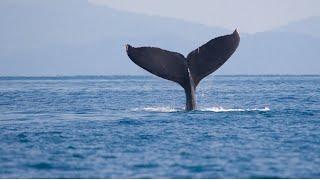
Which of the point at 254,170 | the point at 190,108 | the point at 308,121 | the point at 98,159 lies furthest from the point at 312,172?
the point at 190,108

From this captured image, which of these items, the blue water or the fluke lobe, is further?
the fluke lobe

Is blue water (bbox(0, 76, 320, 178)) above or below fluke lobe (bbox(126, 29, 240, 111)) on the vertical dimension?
below

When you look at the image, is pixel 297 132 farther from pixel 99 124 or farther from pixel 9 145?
pixel 9 145

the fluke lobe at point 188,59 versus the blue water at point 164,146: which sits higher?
the fluke lobe at point 188,59

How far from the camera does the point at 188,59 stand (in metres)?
17.1

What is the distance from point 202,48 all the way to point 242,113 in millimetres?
4786

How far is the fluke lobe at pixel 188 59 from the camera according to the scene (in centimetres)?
1616

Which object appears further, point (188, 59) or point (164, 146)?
point (188, 59)

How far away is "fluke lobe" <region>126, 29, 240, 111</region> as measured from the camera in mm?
16156

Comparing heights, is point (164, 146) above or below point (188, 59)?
below

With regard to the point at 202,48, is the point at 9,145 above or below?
below

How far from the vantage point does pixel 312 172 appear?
10375mm

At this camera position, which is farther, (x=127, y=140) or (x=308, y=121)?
(x=308, y=121)

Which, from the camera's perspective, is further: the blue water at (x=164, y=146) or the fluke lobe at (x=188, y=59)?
the fluke lobe at (x=188, y=59)
